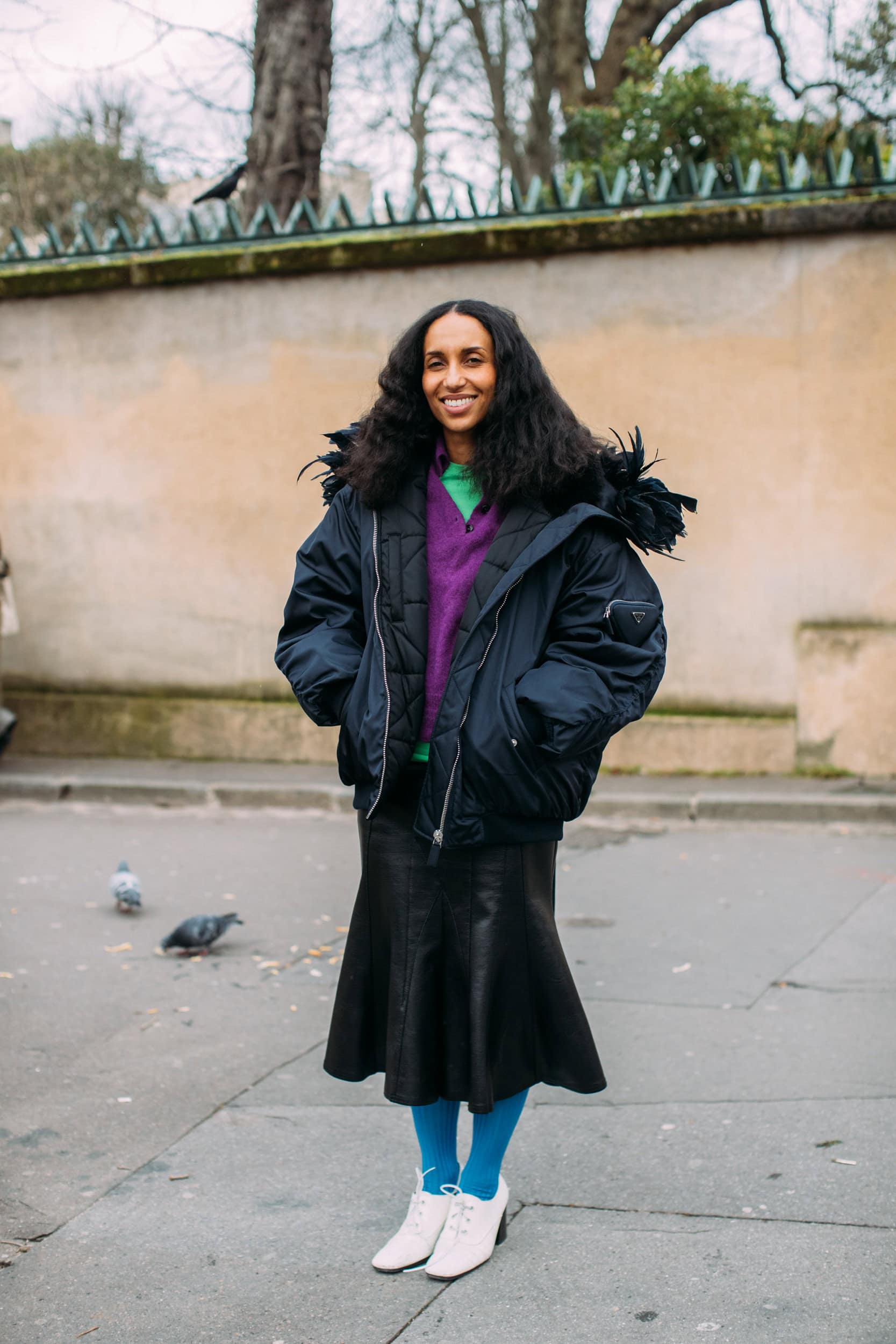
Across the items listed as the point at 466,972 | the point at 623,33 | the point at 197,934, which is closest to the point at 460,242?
the point at 197,934

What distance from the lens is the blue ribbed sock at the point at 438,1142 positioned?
294cm

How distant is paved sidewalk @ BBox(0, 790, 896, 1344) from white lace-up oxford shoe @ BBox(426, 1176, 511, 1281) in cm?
4

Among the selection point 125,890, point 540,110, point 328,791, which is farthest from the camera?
point 540,110

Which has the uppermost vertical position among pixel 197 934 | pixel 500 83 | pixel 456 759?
pixel 500 83

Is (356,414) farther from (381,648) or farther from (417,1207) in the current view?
(417,1207)

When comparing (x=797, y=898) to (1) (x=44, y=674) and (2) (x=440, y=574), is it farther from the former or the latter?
(1) (x=44, y=674)

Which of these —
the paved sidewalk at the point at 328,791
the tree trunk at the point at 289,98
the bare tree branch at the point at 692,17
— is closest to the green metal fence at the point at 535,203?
the tree trunk at the point at 289,98

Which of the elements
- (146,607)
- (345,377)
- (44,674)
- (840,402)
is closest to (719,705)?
(840,402)

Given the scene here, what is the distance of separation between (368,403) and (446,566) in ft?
20.4

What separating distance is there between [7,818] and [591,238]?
4.90 m

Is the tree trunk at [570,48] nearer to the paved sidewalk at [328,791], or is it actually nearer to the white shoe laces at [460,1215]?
the paved sidewalk at [328,791]

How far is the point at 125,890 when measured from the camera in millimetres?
5738

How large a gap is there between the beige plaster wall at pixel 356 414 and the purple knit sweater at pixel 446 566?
216 inches

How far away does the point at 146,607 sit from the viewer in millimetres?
9250
